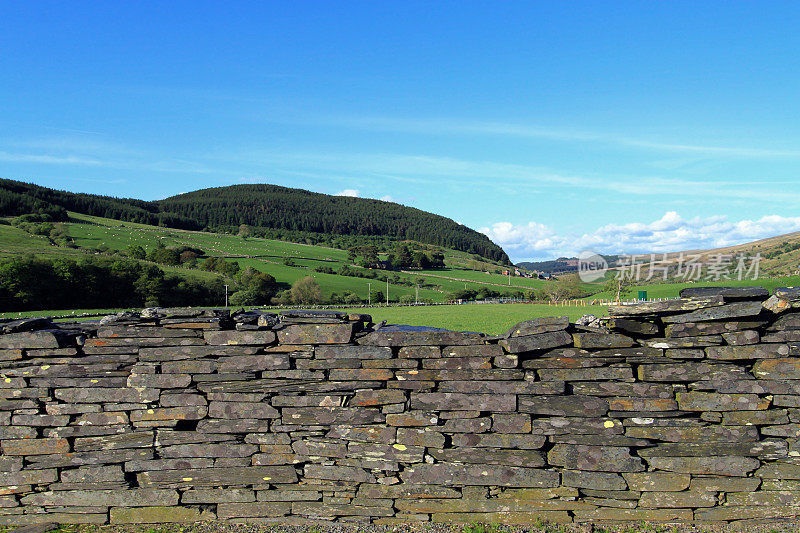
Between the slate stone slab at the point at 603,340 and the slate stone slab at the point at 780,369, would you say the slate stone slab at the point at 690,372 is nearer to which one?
the slate stone slab at the point at 780,369

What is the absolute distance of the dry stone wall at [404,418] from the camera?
596 cm

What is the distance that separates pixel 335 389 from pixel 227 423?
1.60 metres

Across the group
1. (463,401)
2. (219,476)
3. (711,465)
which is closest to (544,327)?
(463,401)

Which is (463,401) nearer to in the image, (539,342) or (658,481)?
(539,342)

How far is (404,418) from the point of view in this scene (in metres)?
6.20

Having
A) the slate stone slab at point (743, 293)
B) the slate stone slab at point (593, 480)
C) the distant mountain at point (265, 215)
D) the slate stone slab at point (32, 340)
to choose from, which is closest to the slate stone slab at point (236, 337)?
the slate stone slab at point (32, 340)

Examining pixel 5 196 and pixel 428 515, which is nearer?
pixel 428 515

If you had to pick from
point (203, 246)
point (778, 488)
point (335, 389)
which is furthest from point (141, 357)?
point (203, 246)

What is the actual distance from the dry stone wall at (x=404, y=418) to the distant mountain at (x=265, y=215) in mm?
147756

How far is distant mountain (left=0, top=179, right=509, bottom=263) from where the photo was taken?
454ft

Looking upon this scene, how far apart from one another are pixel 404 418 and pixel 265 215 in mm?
173677

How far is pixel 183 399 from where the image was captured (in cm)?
635

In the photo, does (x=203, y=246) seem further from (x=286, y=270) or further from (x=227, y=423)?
(x=227, y=423)

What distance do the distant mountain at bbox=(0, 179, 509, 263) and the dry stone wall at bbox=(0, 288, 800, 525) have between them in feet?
485
